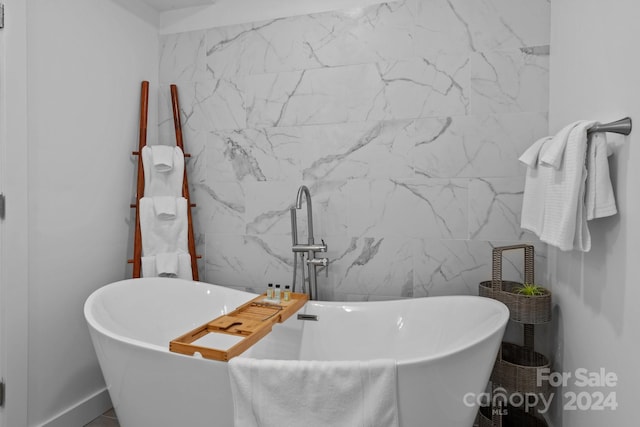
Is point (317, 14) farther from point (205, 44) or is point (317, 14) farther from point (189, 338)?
point (189, 338)

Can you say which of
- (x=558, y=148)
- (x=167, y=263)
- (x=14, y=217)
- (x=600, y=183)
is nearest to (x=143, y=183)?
(x=167, y=263)

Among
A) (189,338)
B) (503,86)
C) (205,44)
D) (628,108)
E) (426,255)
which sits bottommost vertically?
(189,338)

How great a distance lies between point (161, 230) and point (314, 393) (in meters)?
1.52

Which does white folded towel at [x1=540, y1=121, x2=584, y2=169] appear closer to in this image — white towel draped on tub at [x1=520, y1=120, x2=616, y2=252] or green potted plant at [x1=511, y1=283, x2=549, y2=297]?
white towel draped on tub at [x1=520, y1=120, x2=616, y2=252]

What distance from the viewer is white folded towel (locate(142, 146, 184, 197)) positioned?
7.62 feet

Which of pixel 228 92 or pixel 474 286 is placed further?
pixel 228 92

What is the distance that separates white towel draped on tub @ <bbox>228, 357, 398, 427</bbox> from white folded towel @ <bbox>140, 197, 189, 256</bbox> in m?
1.28

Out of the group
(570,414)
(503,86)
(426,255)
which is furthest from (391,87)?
(570,414)

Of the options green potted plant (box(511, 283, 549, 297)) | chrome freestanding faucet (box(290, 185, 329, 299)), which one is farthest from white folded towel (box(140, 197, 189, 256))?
green potted plant (box(511, 283, 549, 297))

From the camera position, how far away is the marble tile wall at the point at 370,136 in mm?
2010

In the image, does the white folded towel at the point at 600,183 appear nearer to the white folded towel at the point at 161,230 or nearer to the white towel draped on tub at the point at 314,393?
the white towel draped on tub at the point at 314,393

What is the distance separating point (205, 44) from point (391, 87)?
125 centimetres

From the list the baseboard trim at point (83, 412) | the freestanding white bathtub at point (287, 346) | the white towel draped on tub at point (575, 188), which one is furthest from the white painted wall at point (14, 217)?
the white towel draped on tub at point (575, 188)

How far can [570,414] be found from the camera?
1.65 m
